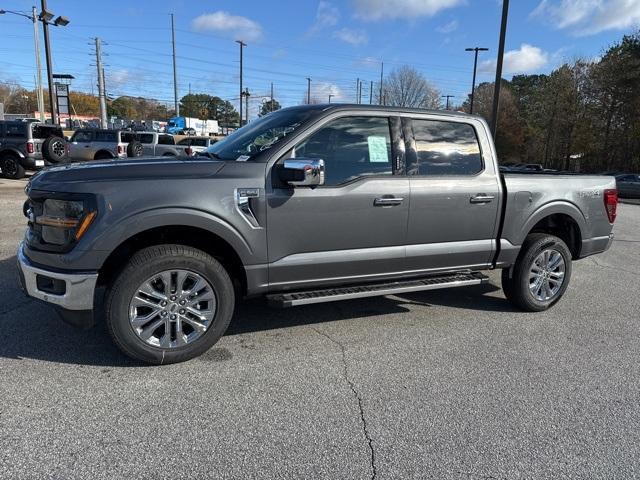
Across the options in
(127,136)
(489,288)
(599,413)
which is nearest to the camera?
(599,413)

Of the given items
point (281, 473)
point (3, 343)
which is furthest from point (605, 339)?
point (3, 343)

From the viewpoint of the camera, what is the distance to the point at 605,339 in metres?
4.44

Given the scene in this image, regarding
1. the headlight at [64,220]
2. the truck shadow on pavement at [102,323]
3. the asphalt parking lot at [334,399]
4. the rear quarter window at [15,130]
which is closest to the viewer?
the asphalt parking lot at [334,399]

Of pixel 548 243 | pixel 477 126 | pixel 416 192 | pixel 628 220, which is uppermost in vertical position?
pixel 477 126

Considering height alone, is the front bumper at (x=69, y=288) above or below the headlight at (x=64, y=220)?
below

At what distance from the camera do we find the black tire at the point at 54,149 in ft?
50.1

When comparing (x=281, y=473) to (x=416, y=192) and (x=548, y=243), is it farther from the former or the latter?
(x=548, y=243)

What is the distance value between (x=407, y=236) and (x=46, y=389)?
114 inches

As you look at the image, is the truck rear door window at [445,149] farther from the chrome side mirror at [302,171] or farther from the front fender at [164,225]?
the front fender at [164,225]

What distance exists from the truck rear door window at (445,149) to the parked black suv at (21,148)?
569 inches

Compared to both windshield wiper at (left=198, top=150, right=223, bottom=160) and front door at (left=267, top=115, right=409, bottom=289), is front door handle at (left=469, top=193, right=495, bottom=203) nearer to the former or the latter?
front door at (left=267, top=115, right=409, bottom=289)

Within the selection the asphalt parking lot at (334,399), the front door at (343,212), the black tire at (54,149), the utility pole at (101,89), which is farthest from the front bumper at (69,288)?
the utility pole at (101,89)

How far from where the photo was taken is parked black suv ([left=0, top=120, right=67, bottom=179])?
51.9ft

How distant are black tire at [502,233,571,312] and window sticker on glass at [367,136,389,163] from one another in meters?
1.87
